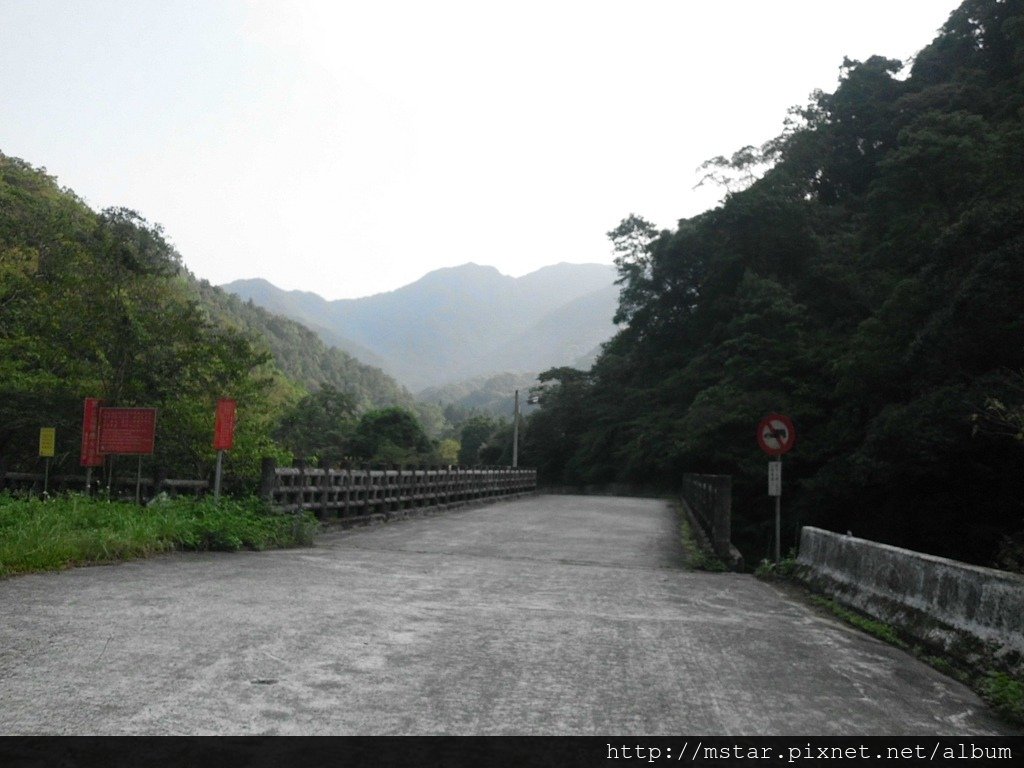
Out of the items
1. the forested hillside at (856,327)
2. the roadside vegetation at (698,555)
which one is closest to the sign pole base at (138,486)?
the roadside vegetation at (698,555)

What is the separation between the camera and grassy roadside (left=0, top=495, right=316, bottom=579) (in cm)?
807

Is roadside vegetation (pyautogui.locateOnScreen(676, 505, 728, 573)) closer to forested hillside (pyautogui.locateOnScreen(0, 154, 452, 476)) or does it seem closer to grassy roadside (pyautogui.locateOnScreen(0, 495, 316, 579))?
grassy roadside (pyautogui.locateOnScreen(0, 495, 316, 579))

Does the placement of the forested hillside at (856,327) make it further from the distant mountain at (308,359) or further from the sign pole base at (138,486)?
the distant mountain at (308,359)

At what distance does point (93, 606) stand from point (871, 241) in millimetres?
37174

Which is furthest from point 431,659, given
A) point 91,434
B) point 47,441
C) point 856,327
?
point 856,327

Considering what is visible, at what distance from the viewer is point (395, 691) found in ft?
13.8

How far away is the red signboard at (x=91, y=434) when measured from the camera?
1234cm

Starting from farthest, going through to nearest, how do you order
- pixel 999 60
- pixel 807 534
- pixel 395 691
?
pixel 999 60
pixel 807 534
pixel 395 691

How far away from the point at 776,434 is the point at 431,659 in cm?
788

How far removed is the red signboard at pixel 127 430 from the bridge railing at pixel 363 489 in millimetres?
1675

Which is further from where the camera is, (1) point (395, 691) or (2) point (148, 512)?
(2) point (148, 512)
